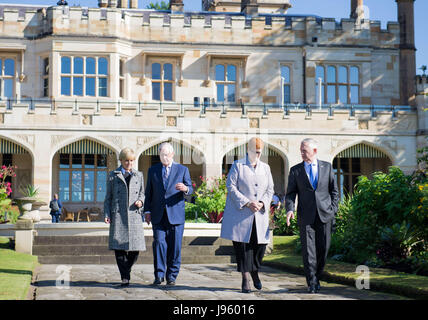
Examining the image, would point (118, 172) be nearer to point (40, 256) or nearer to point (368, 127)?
point (40, 256)

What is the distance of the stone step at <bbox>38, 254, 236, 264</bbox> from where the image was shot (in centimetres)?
1280

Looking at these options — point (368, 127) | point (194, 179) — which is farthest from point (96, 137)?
point (368, 127)

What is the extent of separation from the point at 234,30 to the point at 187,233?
15445mm

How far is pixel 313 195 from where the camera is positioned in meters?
7.71

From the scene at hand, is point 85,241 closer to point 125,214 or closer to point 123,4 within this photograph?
point 125,214

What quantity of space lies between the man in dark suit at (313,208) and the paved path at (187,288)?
36 centimetres

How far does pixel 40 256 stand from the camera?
12.9 meters

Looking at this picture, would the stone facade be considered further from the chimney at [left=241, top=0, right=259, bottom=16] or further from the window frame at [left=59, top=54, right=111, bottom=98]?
the chimney at [left=241, top=0, right=259, bottom=16]

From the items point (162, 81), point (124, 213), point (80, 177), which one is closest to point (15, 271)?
point (124, 213)

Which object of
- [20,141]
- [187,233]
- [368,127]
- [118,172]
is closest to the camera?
[118,172]

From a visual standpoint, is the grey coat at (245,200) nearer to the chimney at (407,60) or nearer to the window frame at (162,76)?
the window frame at (162,76)

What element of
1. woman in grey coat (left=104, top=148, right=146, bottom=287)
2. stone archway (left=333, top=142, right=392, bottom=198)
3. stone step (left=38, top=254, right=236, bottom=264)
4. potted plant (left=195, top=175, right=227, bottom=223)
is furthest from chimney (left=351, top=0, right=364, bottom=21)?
woman in grey coat (left=104, top=148, right=146, bottom=287)

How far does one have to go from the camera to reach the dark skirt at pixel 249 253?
7.54 m
